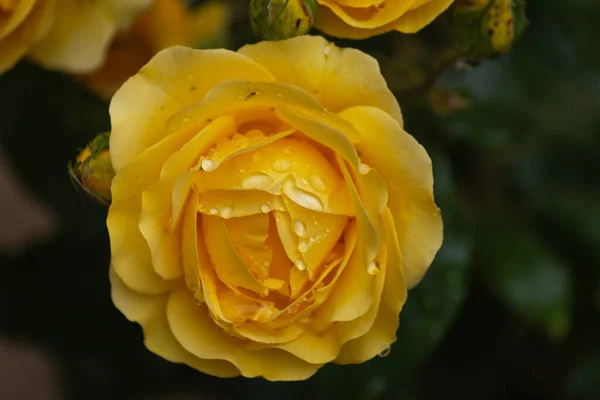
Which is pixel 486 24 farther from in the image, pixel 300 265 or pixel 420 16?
pixel 300 265

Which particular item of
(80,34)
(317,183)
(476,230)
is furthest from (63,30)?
(476,230)

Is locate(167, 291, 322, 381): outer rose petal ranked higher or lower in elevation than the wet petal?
lower

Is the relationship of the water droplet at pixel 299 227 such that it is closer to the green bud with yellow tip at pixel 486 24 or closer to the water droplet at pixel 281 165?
the water droplet at pixel 281 165

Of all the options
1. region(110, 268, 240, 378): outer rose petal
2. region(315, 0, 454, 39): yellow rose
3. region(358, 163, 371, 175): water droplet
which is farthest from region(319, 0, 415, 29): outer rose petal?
region(110, 268, 240, 378): outer rose petal

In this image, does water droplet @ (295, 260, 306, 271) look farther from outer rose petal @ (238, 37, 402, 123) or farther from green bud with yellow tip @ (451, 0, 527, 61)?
green bud with yellow tip @ (451, 0, 527, 61)

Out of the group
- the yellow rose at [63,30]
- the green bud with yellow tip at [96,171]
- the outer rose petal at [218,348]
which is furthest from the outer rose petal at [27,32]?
the outer rose petal at [218,348]

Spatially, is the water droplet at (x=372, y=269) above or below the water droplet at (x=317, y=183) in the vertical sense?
below
